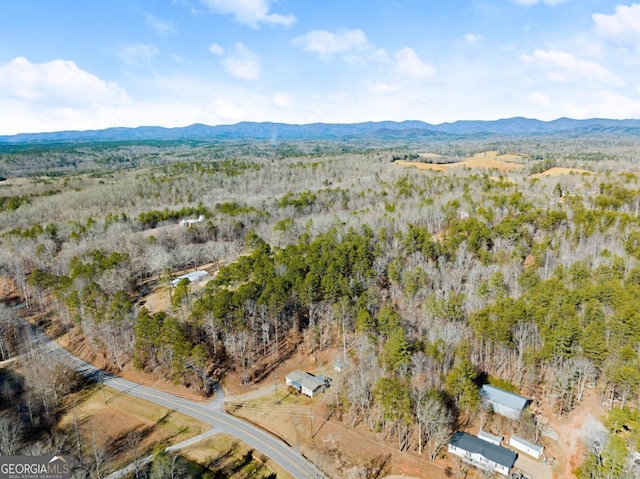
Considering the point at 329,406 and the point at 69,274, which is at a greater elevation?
the point at 69,274

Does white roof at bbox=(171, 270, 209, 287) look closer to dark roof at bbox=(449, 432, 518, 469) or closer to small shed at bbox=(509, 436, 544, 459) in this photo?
dark roof at bbox=(449, 432, 518, 469)

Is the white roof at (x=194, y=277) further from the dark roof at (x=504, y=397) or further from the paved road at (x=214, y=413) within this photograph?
the dark roof at (x=504, y=397)

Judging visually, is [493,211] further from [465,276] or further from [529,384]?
[529,384]

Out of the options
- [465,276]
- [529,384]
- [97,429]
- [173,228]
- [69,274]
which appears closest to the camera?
[97,429]

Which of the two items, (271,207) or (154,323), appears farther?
(271,207)

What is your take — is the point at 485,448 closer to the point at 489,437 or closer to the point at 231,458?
the point at 489,437

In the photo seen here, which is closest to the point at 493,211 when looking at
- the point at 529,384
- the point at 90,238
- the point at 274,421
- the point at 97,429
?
the point at 529,384

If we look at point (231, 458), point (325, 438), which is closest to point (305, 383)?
point (325, 438)
